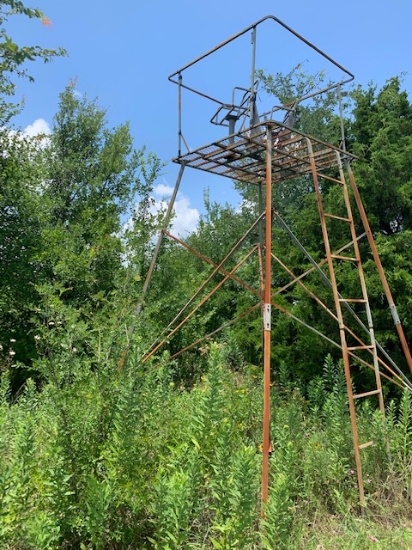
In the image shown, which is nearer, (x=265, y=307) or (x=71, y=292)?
(x=265, y=307)

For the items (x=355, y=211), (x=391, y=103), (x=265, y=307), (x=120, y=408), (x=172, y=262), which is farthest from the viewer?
(x=172, y=262)

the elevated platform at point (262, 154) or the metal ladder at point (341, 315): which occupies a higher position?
the elevated platform at point (262, 154)

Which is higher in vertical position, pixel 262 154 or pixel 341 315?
pixel 262 154

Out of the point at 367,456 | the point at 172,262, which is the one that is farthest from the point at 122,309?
the point at 172,262

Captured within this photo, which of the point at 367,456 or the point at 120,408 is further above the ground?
the point at 120,408

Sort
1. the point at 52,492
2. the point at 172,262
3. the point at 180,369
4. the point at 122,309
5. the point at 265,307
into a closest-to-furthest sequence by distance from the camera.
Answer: the point at 52,492 → the point at 122,309 → the point at 265,307 → the point at 180,369 → the point at 172,262

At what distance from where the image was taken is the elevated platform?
355cm

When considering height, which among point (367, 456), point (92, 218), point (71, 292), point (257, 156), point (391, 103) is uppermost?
point (391, 103)

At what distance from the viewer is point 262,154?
157 inches

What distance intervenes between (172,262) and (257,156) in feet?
14.9

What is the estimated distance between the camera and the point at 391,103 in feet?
22.0

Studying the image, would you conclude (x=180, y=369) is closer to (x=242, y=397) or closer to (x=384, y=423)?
(x=242, y=397)

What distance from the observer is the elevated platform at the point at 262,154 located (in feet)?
11.7

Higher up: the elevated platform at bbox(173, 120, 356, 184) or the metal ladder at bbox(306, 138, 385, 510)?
the elevated platform at bbox(173, 120, 356, 184)
